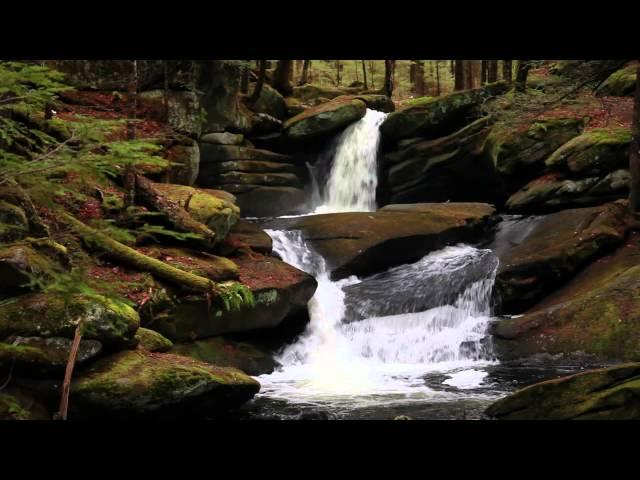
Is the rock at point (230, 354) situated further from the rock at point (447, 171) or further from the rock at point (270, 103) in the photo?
the rock at point (270, 103)

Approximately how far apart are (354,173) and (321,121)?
90.2 inches

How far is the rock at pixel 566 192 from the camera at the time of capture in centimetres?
1489

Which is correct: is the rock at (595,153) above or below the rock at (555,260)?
above

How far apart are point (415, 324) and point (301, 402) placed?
4.09 meters

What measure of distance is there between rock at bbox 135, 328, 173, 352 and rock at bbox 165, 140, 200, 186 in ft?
20.4

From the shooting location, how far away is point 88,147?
15.2 feet

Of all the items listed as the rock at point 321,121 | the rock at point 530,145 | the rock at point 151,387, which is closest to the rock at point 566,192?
the rock at point 530,145

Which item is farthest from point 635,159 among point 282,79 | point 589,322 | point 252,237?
point 282,79

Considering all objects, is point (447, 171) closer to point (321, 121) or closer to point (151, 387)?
point (321, 121)

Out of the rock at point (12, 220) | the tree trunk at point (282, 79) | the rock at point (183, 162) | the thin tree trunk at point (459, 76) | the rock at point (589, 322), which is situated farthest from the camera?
the tree trunk at point (282, 79)

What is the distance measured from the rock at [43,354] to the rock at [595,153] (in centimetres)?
1287

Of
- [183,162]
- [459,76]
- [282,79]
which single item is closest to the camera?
[183,162]

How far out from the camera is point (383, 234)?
15.7 meters

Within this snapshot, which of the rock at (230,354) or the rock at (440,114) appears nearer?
the rock at (230,354)
